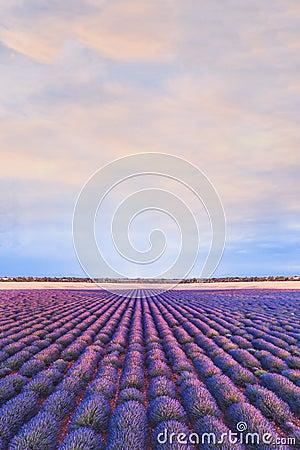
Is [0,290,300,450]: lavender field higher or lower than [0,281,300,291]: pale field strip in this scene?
lower

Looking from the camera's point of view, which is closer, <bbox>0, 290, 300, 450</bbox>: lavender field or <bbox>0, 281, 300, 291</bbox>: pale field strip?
<bbox>0, 290, 300, 450</bbox>: lavender field

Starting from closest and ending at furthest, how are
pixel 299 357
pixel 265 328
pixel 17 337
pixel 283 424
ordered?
pixel 283 424 < pixel 299 357 < pixel 17 337 < pixel 265 328

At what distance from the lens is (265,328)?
44.0 feet

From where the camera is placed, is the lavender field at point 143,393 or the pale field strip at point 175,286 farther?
the pale field strip at point 175,286

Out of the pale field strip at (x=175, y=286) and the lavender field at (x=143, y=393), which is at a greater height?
the pale field strip at (x=175, y=286)

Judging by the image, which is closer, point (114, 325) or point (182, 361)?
point (182, 361)

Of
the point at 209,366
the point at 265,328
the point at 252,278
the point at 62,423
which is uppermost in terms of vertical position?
the point at 252,278

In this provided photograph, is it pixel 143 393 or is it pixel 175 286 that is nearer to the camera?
pixel 143 393

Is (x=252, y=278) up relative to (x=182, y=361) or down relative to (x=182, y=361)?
up

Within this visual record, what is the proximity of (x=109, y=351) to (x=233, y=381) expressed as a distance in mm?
4030

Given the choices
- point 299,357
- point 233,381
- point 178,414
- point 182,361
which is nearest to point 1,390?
point 178,414

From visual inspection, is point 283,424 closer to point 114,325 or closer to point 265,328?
point 265,328

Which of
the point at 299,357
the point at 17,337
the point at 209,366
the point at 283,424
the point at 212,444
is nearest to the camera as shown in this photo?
the point at 212,444

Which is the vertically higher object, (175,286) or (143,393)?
(175,286)
